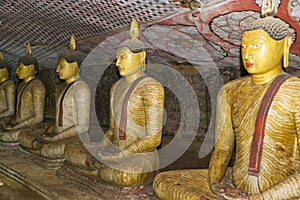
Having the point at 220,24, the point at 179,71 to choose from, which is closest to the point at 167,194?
the point at 220,24

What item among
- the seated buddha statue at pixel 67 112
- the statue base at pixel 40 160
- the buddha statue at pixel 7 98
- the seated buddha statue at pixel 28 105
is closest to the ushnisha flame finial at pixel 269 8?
the seated buddha statue at pixel 67 112

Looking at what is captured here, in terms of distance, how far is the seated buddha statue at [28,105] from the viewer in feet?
16.4

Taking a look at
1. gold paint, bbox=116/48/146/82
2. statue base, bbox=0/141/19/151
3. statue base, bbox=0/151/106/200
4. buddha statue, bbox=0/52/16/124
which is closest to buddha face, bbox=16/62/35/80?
buddha statue, bbox=0/52/16/124

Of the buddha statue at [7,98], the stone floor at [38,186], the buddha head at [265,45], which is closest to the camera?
the buddha head at [265,45]

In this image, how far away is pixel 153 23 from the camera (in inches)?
146

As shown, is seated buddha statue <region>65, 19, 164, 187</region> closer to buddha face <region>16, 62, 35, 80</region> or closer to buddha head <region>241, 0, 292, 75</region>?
buddha head <region>241, 0, 292, 75</region>

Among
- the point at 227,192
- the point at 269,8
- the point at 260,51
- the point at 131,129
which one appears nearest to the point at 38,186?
the point at 131,129

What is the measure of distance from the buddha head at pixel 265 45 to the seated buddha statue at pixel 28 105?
3.39m

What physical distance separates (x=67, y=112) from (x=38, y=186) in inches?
39.2

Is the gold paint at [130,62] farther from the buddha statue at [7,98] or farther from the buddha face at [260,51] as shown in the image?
the buddha statue at [7,98]

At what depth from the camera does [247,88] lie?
2.50 metres

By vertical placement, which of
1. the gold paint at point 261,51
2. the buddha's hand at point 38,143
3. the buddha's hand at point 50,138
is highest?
the gold paint at point 261,51

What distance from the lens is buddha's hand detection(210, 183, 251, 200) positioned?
2171 mm

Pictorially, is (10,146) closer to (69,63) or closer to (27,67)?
(27,67)
